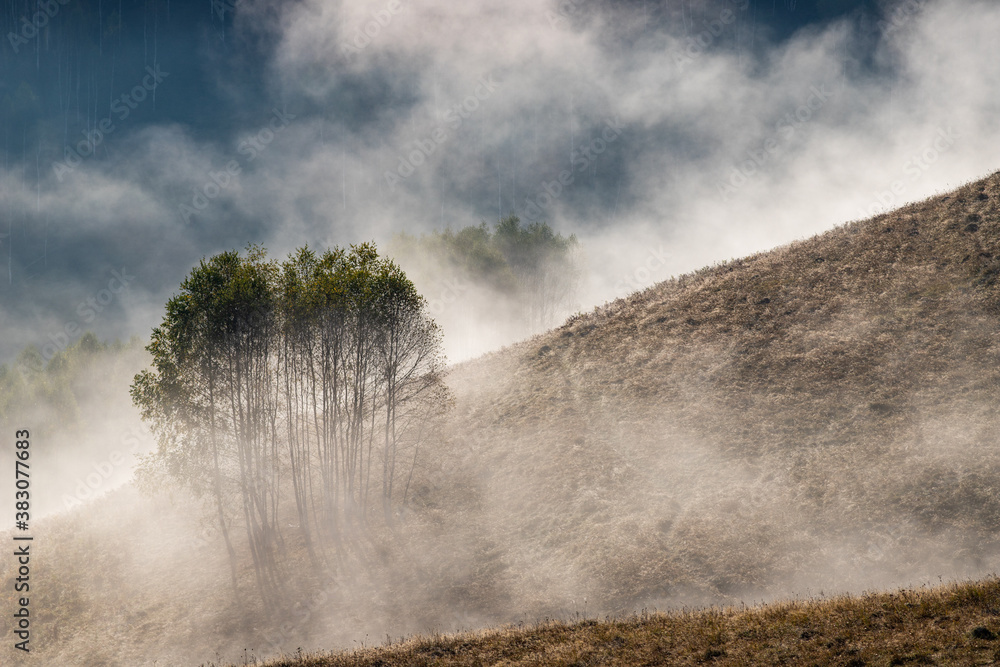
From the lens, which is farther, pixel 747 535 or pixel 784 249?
pixel 784 249

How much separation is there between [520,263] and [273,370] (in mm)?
61544

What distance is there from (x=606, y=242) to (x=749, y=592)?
16487 cm

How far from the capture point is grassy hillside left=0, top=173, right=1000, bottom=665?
71.9ft

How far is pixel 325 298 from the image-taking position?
31.0m

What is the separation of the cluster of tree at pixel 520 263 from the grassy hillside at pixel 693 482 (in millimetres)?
41934

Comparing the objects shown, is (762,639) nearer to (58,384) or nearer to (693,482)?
(693,482)

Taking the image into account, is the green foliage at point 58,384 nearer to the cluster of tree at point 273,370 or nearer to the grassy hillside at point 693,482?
the grassy hillside at point 693,482

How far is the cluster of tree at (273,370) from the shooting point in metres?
29.5

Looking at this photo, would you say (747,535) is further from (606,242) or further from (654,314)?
(606,242)

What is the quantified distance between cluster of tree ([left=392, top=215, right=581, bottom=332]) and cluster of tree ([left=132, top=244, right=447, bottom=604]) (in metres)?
48.1

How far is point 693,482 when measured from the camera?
27.3 metres

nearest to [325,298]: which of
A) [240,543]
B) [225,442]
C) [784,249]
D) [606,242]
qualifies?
[225,442]

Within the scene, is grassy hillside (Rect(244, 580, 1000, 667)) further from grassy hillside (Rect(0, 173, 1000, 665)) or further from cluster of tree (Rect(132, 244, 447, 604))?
cluster of tree (Rect(132, 244, 447, 604))

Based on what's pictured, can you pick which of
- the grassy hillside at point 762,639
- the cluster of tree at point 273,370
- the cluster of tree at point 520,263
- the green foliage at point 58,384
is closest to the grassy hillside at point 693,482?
the grassy hillside at point 762,639
